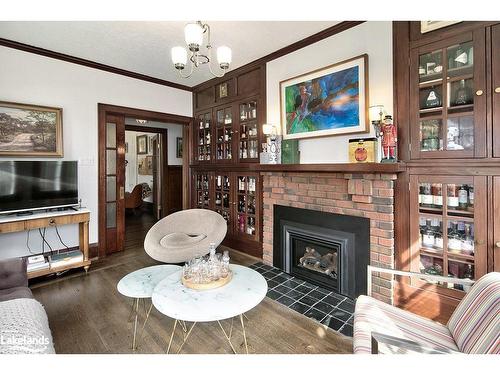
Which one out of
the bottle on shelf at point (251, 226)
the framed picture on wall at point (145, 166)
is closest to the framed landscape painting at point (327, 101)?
the bottle on shelf at point (251, 226)

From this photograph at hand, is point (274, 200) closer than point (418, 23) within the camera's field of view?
Answer: No

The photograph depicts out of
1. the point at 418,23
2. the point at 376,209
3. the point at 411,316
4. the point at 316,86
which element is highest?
the point at 418,23

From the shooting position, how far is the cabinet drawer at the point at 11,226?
8.39ft

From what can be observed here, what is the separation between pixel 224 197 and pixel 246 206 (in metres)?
0.53

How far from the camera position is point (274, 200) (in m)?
3.19

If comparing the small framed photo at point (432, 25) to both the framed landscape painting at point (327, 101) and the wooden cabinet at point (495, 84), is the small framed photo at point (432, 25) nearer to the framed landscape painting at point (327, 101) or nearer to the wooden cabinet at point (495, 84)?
the wooden cabinet at point (495, 84)

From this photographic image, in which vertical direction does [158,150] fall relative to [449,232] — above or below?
above

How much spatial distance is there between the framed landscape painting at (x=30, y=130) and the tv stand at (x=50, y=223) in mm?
776

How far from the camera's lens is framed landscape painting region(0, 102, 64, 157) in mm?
2893
